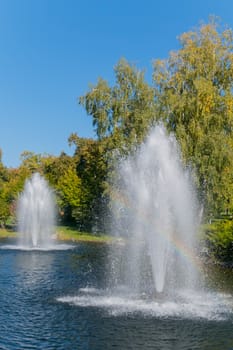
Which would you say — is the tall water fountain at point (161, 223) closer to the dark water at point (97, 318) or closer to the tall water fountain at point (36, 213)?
the dark water at point (97, 318)

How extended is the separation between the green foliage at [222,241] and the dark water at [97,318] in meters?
5.16

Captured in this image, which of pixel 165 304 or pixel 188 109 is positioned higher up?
pixel 188 109

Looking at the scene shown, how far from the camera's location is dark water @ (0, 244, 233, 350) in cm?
1281

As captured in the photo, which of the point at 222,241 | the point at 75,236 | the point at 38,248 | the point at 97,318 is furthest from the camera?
the point at 75,236

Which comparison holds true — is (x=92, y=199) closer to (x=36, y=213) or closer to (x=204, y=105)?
(x=36, y=213)

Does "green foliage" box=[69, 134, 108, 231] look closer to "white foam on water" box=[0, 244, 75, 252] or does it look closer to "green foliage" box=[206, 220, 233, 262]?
"white foam on water" box=[0, 244, 75, 252]

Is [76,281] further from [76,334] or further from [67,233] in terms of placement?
[67,233]

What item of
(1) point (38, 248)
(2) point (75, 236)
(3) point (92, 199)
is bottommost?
(1) point (38, 248)

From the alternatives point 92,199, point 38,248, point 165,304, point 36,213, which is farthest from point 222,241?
point 92,199

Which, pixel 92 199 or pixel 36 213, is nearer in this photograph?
pixel 36 213

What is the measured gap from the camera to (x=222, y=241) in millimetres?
27000

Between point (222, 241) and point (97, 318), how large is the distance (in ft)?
46.4

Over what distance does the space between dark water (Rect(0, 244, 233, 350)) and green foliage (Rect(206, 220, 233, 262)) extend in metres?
5.16

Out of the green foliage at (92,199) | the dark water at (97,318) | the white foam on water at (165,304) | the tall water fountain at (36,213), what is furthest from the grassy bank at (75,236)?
the white foam on water at (165,304)
